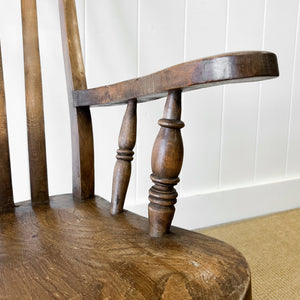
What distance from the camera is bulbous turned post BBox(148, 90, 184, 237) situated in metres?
0.40

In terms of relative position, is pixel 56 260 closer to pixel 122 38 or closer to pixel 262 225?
pixel 122 38

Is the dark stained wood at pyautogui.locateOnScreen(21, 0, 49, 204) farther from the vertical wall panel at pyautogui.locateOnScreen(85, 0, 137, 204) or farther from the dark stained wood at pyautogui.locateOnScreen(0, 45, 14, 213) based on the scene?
the vertical wall panel at pyautogui.locateOnScreen(85, 0, 137, 204)

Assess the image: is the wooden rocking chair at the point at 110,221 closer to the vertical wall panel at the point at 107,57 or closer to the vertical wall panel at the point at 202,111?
the vertical wall panel at the point at 107,57

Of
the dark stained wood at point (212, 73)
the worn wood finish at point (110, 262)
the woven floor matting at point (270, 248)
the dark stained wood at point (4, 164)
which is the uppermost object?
the dark stained wood at point (212, 73)

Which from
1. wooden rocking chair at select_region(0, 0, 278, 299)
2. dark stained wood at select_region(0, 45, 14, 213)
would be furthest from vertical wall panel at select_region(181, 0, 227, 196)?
dark stained wood at select_region(0, 45, 14, 213)

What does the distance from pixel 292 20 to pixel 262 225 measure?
2.38ft

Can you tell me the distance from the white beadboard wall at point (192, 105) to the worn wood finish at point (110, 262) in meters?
0.41

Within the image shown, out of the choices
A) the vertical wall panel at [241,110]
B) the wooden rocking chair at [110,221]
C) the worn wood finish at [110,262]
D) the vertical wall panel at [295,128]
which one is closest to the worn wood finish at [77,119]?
the wooden rocking chair at [110,221]

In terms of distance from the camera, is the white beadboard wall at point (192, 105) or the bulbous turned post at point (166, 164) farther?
the white beadboard wall at point (192, 105)

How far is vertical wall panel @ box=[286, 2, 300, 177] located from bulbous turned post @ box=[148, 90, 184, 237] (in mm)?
948

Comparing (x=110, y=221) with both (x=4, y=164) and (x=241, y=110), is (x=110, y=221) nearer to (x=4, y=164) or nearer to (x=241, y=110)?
(x=4, y=164)

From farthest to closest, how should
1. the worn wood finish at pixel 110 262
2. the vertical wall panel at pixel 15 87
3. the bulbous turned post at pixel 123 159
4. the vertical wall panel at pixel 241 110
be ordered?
the vertical wall panel at pixel 241 110 < the vertical wall panel at pixel 15 87 < the bulbous turned post at pixel 123 159 < the worn wood finish at pixel 110 262

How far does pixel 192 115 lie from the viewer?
1017 mm

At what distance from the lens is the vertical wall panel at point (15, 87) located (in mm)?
748
